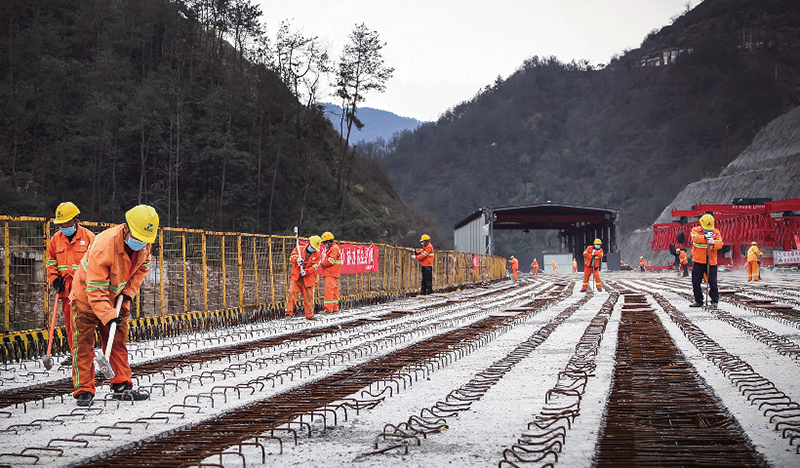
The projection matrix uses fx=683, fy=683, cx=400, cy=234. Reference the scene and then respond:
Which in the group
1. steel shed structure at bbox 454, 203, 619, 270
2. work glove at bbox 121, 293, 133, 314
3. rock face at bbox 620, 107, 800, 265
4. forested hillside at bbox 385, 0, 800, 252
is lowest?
work glove at bbox 121, 293, 133, 314

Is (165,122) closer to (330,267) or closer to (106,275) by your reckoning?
(330,267)

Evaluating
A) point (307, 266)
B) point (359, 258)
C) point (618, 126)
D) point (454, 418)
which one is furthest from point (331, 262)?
point (618, 126)

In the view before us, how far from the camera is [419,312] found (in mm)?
15617

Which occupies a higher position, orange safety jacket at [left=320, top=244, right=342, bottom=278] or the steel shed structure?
the steel shed structure

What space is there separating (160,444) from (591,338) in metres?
6.83

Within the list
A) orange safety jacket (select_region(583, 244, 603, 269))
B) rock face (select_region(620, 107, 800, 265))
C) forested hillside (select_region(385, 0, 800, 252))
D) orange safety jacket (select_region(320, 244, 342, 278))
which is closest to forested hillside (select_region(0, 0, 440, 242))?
orange safety jacket (select_region(320, 244, 342, 278))

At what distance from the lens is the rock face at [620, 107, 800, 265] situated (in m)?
62.0

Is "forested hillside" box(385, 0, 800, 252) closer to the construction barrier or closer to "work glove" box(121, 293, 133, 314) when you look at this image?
the construction barrier

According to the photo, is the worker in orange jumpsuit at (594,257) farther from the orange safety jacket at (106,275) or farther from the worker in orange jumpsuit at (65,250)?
the orange safety jacket at (106,275)

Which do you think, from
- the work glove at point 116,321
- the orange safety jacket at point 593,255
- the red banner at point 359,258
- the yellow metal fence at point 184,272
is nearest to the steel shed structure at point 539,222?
the orange safety jacket at point 593,255

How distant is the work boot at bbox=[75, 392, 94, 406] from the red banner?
11.9 m

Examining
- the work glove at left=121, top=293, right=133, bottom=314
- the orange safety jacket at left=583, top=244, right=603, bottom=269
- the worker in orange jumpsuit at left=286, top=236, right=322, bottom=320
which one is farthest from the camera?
the orange safety jacket at left=583, top=244, right=603, bottom=269

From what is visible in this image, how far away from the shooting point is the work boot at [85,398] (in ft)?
18.1

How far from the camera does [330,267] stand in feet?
48.2
